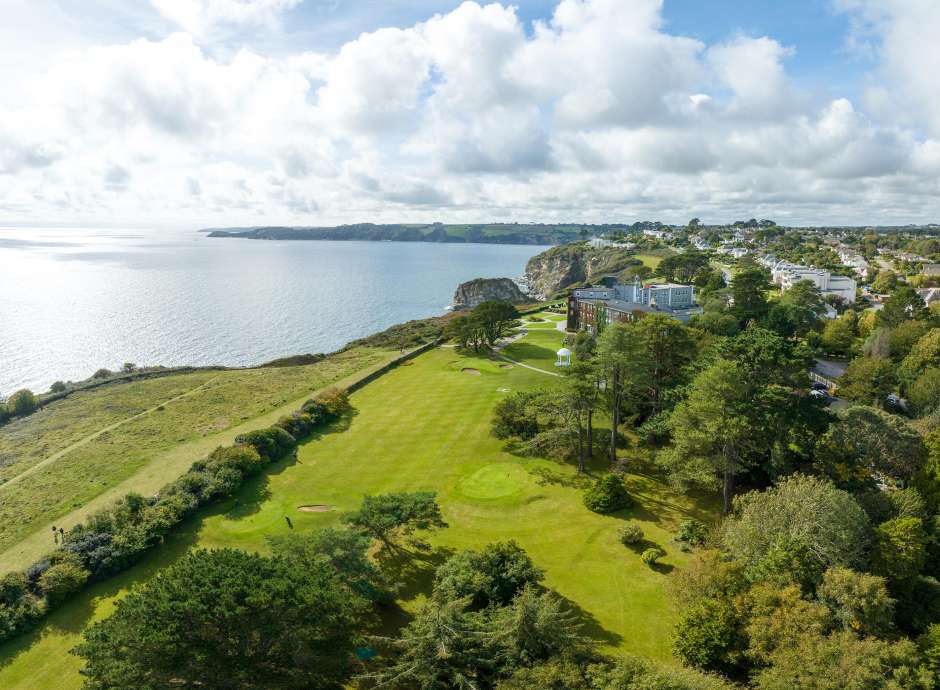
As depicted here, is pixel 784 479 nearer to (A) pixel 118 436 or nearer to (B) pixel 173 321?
(A) pixel 118 436

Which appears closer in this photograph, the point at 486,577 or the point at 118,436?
the point at 486,577

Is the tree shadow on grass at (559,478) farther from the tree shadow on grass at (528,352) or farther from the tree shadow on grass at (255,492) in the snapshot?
the tree shadow on grass at (528,352)

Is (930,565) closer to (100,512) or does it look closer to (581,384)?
(581,384)

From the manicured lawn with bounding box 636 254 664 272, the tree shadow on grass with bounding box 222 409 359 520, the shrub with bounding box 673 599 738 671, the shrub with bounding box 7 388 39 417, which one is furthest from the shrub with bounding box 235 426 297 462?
the manicured lawn with bounding box 636 254 664 272

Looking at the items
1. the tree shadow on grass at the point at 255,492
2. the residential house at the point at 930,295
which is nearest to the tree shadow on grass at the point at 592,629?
the tree shadow on grass at the point at 255,492

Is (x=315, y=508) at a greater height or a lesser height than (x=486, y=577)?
lesser

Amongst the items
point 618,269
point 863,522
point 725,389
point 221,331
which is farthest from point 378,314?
point 863,522

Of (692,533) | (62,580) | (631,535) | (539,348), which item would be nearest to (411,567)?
(631,535)
